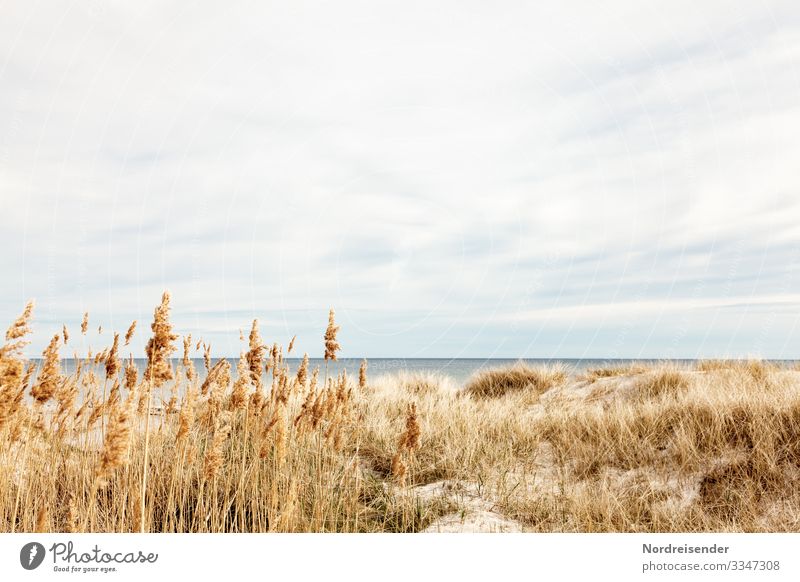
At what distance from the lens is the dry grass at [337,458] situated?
3.03 meters

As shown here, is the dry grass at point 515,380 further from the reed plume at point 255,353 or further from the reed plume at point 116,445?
the reed plume at point 116,445

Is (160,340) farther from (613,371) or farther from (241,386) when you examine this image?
(613,371)

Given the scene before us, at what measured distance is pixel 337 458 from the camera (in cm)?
A: 483

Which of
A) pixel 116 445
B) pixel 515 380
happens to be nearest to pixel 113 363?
pixel 116 445

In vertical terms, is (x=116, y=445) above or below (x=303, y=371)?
below

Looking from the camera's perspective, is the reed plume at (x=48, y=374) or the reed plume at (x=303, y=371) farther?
the reed plume at (x=303, y=371)
